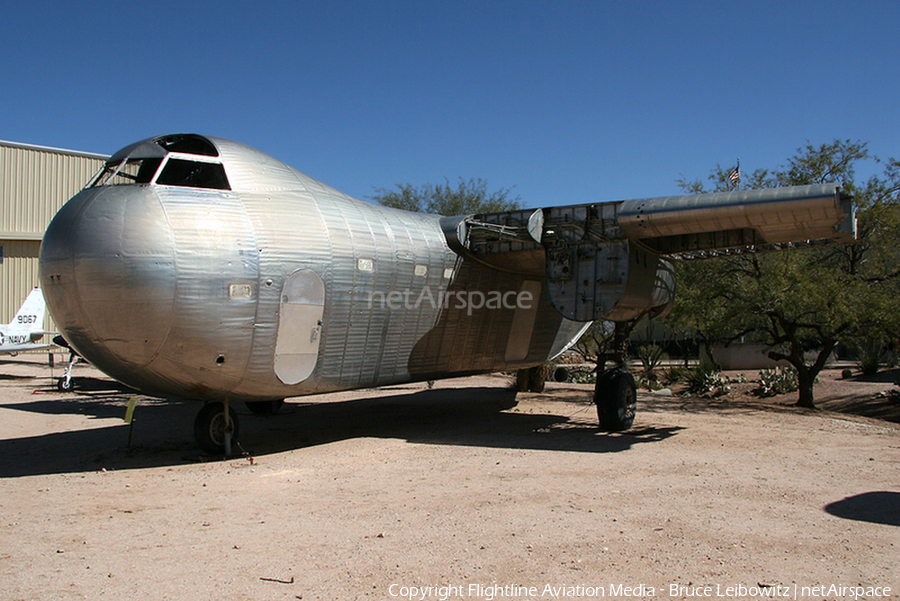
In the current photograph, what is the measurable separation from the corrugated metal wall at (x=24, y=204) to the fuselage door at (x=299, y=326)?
26.4 m

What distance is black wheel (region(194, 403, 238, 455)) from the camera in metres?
9.51

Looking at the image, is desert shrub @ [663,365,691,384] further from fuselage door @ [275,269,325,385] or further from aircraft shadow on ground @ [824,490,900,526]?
fuselage door @ [275,269,325,385]

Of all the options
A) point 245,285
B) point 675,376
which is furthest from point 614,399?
point 675,376

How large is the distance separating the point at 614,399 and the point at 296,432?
6.01m

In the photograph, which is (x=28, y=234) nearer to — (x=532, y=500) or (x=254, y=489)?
(x=254, y=489)

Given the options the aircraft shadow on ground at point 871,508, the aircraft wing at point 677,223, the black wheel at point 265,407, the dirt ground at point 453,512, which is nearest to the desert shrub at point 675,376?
the dirt ground at point 453,512

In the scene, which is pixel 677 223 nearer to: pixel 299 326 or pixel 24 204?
pixel 299 326

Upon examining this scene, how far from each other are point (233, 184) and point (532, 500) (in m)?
5.70

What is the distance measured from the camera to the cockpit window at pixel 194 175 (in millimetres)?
8797

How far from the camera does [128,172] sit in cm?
936

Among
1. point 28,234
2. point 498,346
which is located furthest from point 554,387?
point 28,234

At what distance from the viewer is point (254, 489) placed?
775 cm

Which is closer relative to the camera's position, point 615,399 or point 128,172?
point 128,172

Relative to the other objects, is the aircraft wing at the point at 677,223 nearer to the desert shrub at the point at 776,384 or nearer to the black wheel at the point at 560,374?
the desert shrub at the point at 776,384
